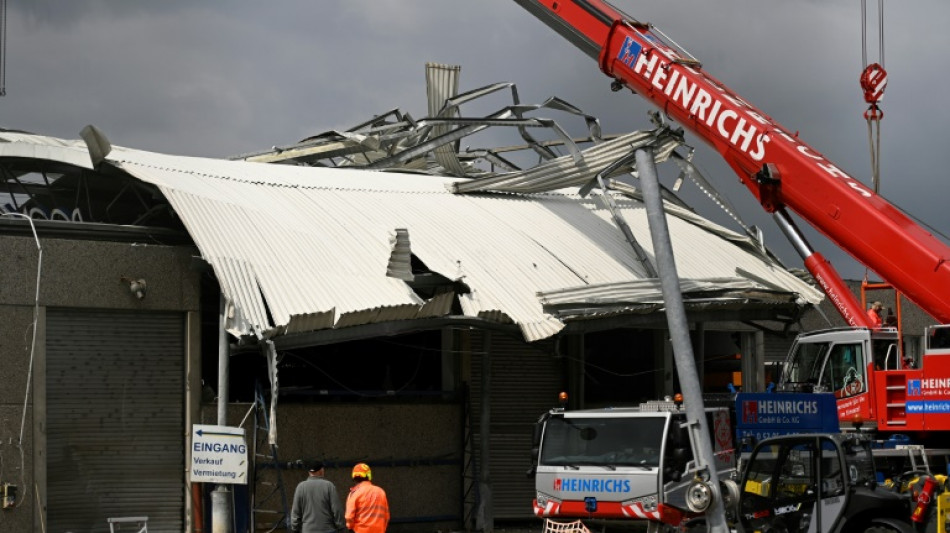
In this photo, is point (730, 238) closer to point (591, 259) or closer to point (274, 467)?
point (591, 259)

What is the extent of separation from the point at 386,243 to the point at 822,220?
7063mm

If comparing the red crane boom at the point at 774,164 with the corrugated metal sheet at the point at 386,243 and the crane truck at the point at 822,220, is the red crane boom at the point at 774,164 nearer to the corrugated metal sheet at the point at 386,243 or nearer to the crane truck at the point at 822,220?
the crane truck at the point at 822,220

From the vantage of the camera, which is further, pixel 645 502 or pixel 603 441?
pixel 603 441

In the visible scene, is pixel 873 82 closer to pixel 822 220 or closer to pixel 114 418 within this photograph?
pixel 822 220

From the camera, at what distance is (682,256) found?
2506 centimetres

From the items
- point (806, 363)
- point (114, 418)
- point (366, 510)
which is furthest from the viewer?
point (806, 363)

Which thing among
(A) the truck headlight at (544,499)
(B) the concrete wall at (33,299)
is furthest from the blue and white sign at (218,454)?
(A) the truck headlight at (544,499)

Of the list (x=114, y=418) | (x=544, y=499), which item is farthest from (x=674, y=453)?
(x=114, y=418)

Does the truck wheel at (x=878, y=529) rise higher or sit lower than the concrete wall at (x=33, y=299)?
lower

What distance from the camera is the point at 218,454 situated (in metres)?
17.9

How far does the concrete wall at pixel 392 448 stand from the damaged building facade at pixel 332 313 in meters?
0.03

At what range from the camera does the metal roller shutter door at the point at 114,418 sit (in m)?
18.1

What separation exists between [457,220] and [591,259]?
2512 millimetres

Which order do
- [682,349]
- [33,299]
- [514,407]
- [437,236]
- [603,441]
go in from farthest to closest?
[514,407], [437,236], [33,299], [603,441], [682,349]
